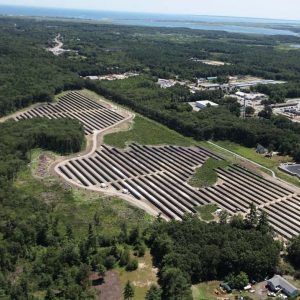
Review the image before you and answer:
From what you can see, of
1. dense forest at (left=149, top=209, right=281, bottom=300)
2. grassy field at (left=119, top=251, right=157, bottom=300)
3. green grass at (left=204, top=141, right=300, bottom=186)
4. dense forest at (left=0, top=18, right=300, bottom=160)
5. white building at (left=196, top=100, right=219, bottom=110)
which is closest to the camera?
grassy field at (left=119, top=251, right=157, bottom=300)

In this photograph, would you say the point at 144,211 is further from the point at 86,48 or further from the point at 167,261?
the point at 86,48

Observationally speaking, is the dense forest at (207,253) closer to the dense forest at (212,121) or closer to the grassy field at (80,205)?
the grassy field at (80,205)

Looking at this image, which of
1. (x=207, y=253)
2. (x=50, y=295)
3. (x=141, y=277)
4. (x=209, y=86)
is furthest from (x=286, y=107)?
(x=50, y=295)

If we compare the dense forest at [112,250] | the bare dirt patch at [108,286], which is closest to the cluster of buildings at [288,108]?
the dense forest at [112,250]

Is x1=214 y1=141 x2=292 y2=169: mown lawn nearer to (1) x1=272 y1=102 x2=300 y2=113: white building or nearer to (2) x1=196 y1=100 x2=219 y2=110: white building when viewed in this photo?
(2) x1=196 y1=100 x2=219 y2=110: white building

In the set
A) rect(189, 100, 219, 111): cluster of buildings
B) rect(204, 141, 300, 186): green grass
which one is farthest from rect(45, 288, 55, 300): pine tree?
rect(189, 100, 219, 111): cluster of buildings

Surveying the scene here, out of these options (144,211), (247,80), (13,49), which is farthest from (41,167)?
(13,49)

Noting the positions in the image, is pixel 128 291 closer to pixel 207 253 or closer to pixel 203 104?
pixel 207 253
